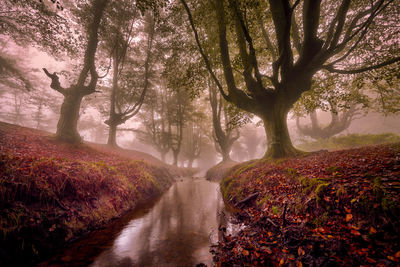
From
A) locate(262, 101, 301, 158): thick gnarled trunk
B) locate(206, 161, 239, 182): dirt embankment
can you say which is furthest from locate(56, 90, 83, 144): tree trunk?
locate(262, 101, 301, 158): thick gnarled trunk

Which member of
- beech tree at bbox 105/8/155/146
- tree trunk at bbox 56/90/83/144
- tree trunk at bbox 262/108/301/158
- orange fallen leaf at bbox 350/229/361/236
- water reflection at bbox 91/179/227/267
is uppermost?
beech tree at bbox 105/8/155/146

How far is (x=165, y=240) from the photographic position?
122 inches

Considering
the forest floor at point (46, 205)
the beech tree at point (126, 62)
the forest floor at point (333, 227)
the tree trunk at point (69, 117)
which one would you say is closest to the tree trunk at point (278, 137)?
the forest floor at point (333, 227)

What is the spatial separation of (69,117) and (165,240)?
1031 cm

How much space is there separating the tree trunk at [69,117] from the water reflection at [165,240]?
8030 millimetres

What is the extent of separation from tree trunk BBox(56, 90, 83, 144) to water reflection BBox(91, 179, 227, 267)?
26.3 ft

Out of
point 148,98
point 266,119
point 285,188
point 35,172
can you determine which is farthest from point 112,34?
point 285,188

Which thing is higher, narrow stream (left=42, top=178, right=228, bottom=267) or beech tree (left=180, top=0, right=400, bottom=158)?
beech tree (left=180, top=0, right=400, bottom=158)

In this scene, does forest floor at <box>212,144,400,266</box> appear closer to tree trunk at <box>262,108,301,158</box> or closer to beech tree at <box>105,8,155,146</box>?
tree trunk at <box>262,108,301,158</box>

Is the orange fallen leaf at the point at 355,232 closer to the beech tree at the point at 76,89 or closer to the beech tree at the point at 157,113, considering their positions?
the beech tree at the point at 76,89

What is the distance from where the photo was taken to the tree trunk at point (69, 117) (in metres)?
8.94

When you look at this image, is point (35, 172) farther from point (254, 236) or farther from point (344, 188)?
point (344, 188)

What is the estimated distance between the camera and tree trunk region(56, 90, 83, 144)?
8.94 m

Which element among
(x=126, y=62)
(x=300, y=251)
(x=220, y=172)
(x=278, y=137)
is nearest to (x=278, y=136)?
(x=278, y=137)
